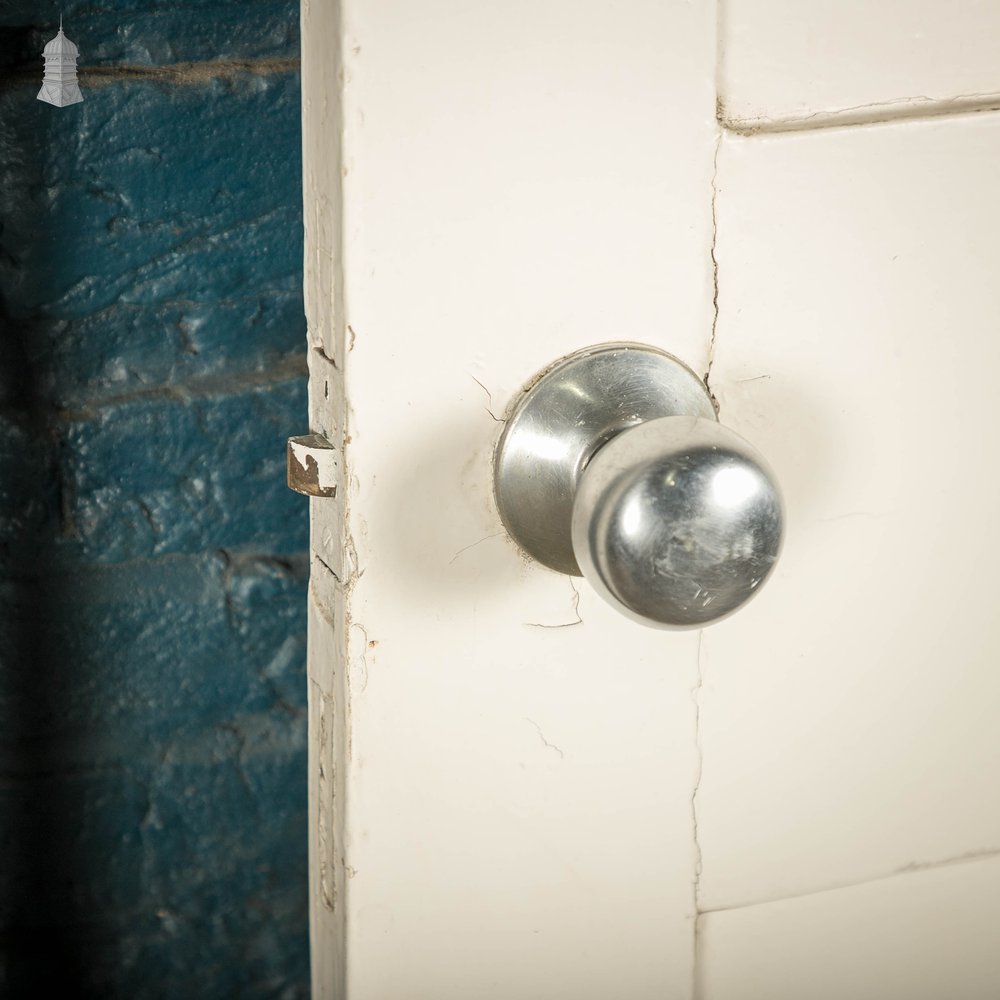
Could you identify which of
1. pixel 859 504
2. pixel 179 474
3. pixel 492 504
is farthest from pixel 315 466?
pixel 179 474

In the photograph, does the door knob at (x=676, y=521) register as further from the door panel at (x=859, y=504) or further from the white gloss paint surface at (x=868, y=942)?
the white gloss paint surface at (x=868, y=942)

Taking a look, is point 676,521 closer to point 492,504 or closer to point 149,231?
point 492,504

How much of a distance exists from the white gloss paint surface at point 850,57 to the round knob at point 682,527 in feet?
0.44

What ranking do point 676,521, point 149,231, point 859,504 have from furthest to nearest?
point 149,231
point 859,504
point 676,521

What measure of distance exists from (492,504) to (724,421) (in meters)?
0.09

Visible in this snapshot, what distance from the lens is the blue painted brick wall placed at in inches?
31.1

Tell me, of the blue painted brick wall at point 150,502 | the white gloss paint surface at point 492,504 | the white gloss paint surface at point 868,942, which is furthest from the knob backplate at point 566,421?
the blue painted brick wall at point 150,502

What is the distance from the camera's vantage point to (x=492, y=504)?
342 mm

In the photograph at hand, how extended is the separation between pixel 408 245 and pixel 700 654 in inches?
7.3

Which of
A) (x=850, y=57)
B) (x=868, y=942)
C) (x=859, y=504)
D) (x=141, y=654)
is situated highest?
(x=850, y=57)

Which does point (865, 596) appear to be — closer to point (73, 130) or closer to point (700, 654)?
point (700, 654)

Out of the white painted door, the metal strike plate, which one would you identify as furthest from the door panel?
the metal strike plate

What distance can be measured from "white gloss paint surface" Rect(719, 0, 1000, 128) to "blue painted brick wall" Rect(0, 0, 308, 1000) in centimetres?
55

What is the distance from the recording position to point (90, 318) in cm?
81
